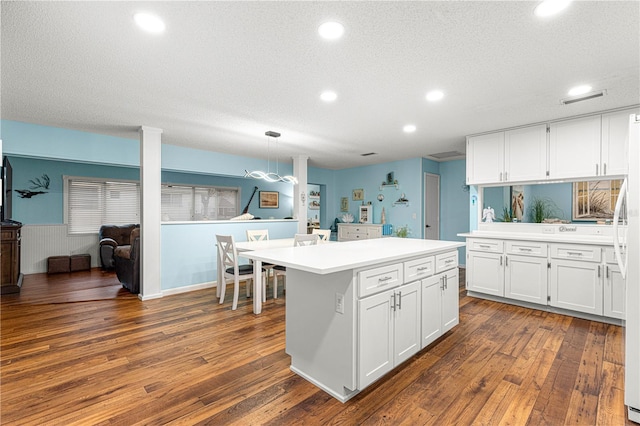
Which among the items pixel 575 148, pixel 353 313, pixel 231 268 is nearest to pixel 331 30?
pixel 353 313

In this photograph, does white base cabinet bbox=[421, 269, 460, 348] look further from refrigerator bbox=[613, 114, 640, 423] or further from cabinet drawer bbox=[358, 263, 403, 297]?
refrigerator bbox=[613, 114, 640, 423]

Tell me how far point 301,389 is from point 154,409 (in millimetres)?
898

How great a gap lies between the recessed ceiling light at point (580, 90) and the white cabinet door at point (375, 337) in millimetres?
2610

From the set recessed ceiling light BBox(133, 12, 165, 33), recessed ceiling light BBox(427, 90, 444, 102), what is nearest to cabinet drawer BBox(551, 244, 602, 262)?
recessed ceiling light BBox(427, 90, 444, 102)

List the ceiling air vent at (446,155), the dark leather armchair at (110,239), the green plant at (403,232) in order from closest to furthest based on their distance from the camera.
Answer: the ceiling air vent at (446,155), the dark leather armchair at (110,239), the green plant at (403,232)

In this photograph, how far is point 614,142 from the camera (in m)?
3.43

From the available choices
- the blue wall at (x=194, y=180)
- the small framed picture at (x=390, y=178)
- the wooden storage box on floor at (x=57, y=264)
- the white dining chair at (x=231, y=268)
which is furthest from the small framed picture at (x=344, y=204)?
the wooden storage box on floor at (x=57, y=264)

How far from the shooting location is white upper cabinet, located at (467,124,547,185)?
13.0ft

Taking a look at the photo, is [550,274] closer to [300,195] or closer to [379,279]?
[379,279]

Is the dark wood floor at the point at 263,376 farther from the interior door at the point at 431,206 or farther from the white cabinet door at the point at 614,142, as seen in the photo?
the interior door at the point at 431,206

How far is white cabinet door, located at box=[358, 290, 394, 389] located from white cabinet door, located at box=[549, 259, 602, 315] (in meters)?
2.61

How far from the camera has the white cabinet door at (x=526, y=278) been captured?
367cm

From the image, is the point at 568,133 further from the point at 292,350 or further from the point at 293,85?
the point at 292,350

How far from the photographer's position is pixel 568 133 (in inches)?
147
